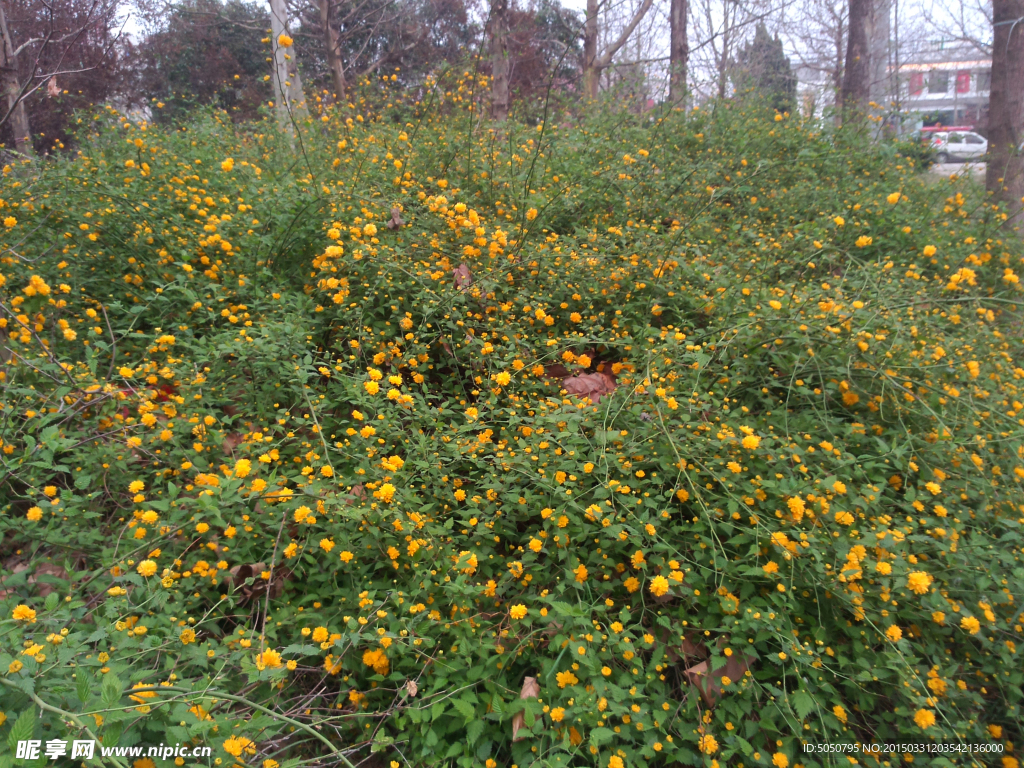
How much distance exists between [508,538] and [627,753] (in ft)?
2.83

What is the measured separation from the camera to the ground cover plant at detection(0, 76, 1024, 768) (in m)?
1.60

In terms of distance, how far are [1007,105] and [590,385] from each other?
511 centimetres

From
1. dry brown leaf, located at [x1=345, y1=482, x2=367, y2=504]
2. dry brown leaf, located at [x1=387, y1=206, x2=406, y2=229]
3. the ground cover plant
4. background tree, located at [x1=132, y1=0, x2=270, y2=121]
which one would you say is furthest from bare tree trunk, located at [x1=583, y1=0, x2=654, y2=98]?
dry brown leaf, located at [x1=345, y1=482, x2=367, y2=504]

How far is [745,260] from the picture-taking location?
3.63 metres

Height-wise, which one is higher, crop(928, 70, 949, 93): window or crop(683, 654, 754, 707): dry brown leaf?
crop(928, 70, 949, 93): window

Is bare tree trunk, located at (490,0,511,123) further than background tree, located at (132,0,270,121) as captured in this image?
No

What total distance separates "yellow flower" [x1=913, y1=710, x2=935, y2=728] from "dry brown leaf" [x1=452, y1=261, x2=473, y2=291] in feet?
8.09

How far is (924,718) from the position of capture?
1536 mm

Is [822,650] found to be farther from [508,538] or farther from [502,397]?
[502,397]

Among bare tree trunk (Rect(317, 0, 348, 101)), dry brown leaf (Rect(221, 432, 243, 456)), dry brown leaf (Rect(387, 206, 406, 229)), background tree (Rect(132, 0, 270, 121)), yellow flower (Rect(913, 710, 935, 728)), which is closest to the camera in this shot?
yellow flower (Rect(913, 710, 935, 728))

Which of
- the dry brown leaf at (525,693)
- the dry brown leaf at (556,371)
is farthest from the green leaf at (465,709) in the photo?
the dry brown leaf at (556,371)

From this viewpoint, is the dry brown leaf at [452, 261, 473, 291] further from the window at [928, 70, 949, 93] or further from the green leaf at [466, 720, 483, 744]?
the window at [928, 70, 949, 93]

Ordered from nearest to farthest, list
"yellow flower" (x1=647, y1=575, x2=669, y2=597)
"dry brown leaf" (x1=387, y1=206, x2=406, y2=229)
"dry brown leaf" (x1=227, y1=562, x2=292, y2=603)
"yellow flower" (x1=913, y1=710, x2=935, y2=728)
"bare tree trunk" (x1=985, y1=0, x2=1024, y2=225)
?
1. "yellow flower" (x1=913, y1=710, x2=935, y2=728)
2. "yellow flower" (x1=647, y1=575, x2=669, y2=597)
3. "dry brown leaf" (x1=227, y1=562, x2=292, y2=603)
4. "dry brown leaf" (x1=387, y1=206, x2=406, y2=229)
5. "bare tree trunk" (x1=985, y1=0, x2=1024, y2=225)

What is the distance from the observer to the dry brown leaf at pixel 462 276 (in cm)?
300
